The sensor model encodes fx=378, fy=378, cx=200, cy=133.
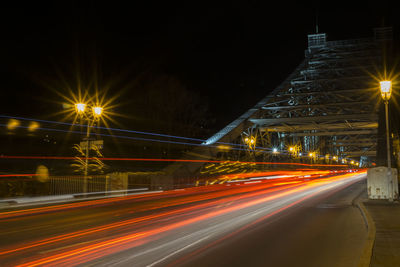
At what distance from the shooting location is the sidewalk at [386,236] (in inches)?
273

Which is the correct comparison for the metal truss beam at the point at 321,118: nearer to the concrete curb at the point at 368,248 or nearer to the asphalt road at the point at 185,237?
the asphalt road at the point at 185,237

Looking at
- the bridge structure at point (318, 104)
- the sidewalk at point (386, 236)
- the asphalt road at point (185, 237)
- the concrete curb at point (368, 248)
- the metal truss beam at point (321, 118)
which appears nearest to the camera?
the concrete curb at point (368, 248)

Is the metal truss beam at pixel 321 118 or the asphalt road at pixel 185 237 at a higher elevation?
the metal truss beam at pixel 321 118

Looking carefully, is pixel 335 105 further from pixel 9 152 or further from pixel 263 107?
pixel 9 152

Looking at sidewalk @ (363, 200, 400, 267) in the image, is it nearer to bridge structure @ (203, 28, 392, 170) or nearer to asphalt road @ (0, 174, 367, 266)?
asphalt road @ (0, 174, 367, 266)

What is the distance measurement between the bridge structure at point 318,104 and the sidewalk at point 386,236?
88.4 feet

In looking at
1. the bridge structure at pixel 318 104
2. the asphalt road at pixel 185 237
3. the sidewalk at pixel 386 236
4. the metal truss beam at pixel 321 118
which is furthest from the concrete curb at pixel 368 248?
the metal truss beam at pixel 321 118

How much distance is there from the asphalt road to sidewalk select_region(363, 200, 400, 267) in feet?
1.43

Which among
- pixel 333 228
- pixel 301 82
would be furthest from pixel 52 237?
pixel 301 82

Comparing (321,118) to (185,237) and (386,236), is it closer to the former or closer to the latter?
(386,236)

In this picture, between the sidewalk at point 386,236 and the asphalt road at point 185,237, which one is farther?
the asphalt road at point 185,237

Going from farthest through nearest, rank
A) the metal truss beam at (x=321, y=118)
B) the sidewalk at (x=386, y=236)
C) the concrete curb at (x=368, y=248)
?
the metal truss beam at (x=321, y=118)
the sidewalk at (x=386, y=236)
the concrete curb at (x=368, y=248)

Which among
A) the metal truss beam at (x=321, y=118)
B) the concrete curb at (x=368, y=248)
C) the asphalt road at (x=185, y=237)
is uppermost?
the metal truss beam at (x=321, y=118)

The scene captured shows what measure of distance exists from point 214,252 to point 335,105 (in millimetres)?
45381
